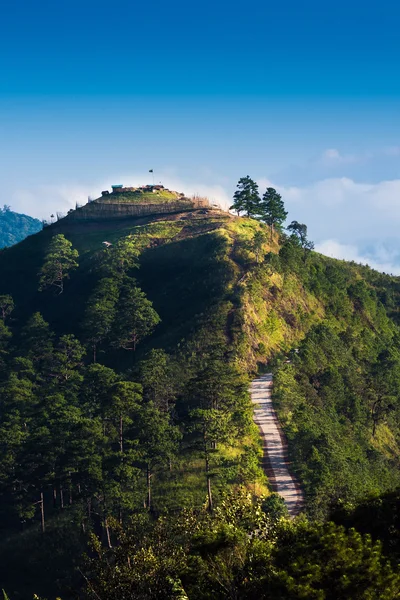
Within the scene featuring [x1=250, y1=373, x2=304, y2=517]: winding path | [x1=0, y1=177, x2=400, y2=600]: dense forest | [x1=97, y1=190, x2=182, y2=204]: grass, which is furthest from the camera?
[x1=97, y1=190, x2=182, y2=204]: grass

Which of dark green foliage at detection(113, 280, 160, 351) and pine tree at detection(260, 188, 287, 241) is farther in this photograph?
pine tree at detection(260, 188, 287, 241)

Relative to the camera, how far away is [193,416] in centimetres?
6694

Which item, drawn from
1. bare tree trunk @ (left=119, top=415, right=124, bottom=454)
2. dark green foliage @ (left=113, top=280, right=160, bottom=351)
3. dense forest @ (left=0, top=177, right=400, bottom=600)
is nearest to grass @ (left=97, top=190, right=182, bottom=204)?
dense forest @ (left=0, top=177, right=400, bottom=600)

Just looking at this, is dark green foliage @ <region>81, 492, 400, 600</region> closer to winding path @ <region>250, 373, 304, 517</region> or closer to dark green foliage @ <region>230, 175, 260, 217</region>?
winding path @ <region>250, 373, 304, 517</region>

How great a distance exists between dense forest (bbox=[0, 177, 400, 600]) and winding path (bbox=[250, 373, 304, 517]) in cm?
152

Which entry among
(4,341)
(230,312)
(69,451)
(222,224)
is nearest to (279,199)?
(222,224)

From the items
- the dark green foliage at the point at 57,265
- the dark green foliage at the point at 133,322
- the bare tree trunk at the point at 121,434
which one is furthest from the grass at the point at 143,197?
the bare tree trunk at the point at 121,434

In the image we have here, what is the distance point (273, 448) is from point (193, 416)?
1323cm

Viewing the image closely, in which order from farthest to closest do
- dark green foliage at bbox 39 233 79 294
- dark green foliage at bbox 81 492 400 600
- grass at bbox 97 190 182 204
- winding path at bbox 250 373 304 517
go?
grass at bbox 97 190 182 204
dark green foliage at bbox 39 233 79 294
winding path at bbox 250 373 304 517
dark green foliage at bbox 81 492 400 600

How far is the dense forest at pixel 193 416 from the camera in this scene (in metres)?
31.8

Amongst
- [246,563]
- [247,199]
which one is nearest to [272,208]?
[247,199]

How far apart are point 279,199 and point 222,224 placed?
15931mm

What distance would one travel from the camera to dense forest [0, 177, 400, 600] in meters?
31.8

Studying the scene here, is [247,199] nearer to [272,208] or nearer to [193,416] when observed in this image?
[272,208]
